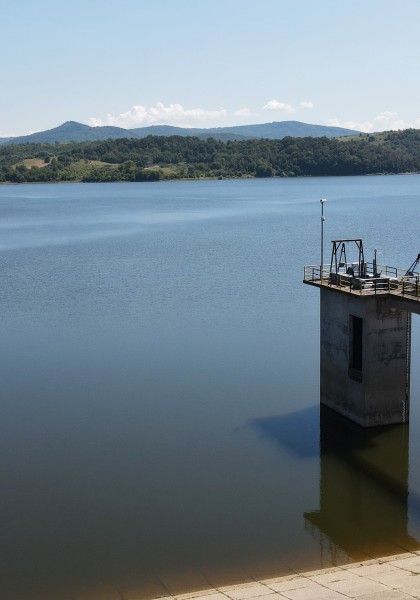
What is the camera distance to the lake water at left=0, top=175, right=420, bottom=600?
89.5 feet

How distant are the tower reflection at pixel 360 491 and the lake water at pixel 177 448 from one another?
3.6 inches

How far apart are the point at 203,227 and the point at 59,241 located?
24524 millimetres

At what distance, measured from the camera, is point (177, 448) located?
35781 mm

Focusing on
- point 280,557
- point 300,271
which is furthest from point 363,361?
point 300,271

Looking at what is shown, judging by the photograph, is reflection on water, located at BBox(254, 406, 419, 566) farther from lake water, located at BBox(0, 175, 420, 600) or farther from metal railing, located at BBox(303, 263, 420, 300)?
metal railing, located at BBox(303, 263, 420, 300)

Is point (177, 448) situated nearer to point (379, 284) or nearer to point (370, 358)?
point (370, 358)

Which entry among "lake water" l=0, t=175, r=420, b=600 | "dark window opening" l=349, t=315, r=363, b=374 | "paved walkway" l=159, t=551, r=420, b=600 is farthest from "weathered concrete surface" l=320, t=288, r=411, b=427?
"paved walkway" l=159, t=551, r=420, b=600

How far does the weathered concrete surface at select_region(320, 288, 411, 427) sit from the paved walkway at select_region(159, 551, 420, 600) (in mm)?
11319

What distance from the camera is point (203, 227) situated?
4973 inches

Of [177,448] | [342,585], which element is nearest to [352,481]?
[177,448]

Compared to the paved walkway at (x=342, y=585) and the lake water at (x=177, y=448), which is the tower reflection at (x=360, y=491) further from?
the paved walkway at (x=342, y=585)

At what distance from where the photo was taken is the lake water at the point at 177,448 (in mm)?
27266

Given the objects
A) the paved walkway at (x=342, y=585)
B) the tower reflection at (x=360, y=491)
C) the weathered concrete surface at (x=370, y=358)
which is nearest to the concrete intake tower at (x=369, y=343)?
the weathered concrete surface at (x=370, y=358)

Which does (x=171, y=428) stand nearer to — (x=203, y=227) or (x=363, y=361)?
(x=363, y=361)
